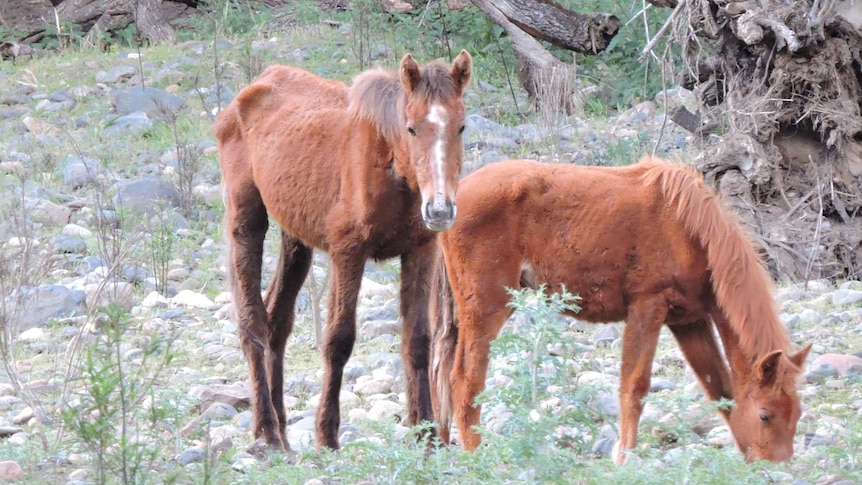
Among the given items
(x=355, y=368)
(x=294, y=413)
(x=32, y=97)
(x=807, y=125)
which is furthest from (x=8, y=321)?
(x=32, y=97)

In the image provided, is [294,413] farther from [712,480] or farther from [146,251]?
[712,480]

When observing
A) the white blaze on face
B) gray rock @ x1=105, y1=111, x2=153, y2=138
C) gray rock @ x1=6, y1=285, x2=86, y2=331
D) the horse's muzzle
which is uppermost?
the white blaze on face

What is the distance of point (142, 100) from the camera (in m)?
14.7

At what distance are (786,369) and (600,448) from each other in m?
1.20

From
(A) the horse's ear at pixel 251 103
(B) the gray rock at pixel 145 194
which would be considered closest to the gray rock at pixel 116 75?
(B) the gray rock at pixel 145 194

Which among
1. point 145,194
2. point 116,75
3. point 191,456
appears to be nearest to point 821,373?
point 191,456

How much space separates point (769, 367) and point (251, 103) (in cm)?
357

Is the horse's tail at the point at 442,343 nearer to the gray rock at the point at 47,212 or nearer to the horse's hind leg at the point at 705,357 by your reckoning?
the horse's hind leg at the point at 705,357

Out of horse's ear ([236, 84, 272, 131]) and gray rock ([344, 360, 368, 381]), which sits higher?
horse's ear ([236, 84, 272, 131])

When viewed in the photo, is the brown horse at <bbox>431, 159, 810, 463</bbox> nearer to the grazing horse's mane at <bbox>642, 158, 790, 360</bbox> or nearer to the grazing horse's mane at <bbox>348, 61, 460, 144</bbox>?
the grazing horse's mane at <bbox>642, 158, 790, 360</bbox>

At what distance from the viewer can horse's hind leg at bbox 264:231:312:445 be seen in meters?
7.02

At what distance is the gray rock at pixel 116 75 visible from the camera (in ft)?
51.6

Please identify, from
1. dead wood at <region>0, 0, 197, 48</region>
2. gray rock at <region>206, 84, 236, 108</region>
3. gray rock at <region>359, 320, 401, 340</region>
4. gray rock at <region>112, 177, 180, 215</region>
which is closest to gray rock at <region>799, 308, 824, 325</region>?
gray rock at <region>359, 320, 401, 340</region>

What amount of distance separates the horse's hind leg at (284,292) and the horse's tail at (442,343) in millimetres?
899
